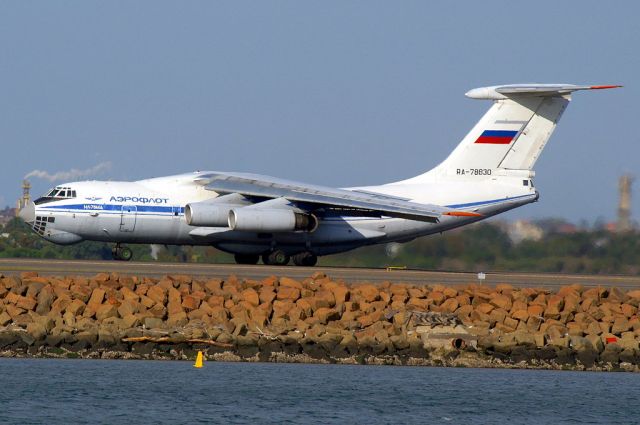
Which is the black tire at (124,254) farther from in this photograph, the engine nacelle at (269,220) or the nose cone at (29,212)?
the engine nacelle at (269,220)

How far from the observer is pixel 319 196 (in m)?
34.2

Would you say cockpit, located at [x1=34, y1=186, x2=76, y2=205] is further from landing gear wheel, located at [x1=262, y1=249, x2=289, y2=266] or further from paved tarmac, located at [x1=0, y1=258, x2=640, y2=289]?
landing gear wheel, located at [x1=262, y1=249, x2=289, y2=266]

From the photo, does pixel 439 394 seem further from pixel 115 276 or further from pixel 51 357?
pixel 115 276

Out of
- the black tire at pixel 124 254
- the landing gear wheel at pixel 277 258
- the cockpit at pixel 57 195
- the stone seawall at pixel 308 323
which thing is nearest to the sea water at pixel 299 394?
the stone seawall at pixel 308 323

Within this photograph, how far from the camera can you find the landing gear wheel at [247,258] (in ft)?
Answer: 116

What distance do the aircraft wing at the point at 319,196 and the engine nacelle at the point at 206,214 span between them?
755mm

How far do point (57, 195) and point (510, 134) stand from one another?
39.0 feet

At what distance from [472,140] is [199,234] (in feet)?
26.3

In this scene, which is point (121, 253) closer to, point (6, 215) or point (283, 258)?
point (283, 258)

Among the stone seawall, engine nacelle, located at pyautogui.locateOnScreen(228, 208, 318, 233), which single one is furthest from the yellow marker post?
engine nacelle, located at pyautogui.locateOnScreen(228, 208, 318, 233)

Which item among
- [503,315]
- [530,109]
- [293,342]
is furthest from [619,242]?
[293,342]

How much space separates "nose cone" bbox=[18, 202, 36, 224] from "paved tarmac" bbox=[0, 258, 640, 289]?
1.46 meters

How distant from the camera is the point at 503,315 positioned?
2534 centimetres

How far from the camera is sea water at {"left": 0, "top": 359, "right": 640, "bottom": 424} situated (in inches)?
742
